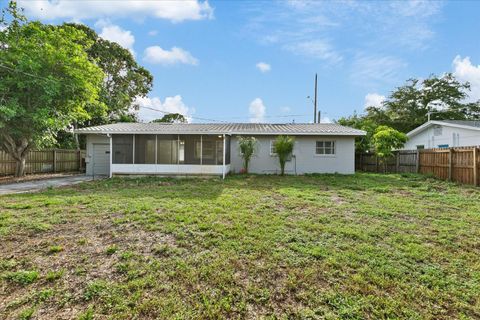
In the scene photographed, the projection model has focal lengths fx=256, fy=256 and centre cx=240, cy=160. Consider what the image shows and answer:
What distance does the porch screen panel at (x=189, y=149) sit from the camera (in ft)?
38.3

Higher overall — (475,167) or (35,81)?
(35,81)

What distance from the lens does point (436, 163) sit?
1141cm

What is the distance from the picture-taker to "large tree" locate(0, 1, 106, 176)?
32.9 ft

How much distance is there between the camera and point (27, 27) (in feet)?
35.7

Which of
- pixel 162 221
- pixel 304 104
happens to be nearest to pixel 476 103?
pixel 304 104

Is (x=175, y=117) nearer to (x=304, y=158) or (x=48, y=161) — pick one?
(x=48, y=161)

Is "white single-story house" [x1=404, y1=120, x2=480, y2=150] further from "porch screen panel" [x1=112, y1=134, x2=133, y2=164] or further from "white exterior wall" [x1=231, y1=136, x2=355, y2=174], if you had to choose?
"porch screen panel" [x1=112, y1=134, x2=133, y2=164]

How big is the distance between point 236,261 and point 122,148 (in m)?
10.0

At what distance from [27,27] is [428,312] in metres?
15.5

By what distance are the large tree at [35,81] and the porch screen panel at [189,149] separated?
17.0 feet

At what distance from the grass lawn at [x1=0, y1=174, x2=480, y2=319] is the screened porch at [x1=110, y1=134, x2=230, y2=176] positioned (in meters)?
5.45

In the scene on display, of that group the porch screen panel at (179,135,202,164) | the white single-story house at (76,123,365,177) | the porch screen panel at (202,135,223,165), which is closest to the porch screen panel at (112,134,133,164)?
the white single-story house at (76,123,365,177)

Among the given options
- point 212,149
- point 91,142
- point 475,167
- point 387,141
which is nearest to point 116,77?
point 91,142

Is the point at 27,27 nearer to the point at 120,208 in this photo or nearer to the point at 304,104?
the point at 120,208
